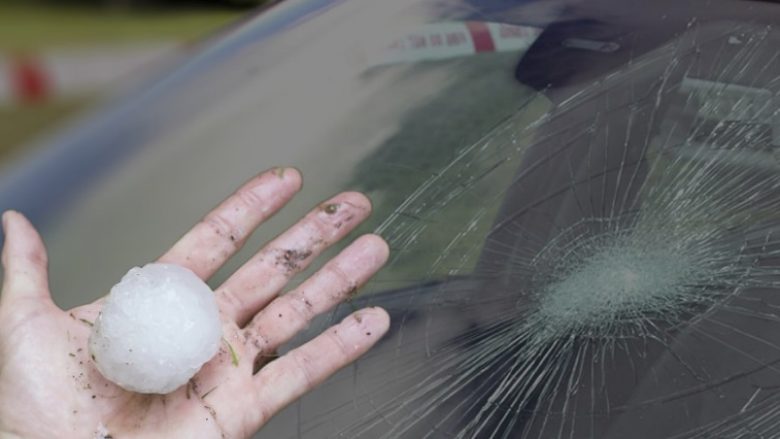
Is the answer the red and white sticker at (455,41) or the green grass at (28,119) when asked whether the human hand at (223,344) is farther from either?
the green grass at (28,119)

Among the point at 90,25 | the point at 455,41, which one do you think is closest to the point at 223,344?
the point at 455,41

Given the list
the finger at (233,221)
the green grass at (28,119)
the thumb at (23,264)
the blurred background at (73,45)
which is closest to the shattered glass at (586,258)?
the finger at (233,221)

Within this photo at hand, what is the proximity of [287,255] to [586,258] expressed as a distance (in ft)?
1.63

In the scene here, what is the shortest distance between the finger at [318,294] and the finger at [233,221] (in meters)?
0.14

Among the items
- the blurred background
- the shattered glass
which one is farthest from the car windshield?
the blurred background

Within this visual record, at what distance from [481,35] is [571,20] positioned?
16 cm

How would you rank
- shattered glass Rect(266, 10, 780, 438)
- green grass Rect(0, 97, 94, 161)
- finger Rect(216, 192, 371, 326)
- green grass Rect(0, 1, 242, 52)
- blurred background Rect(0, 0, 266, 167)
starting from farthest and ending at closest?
green grass Rect(0, 1, 242, 52) → blurred background Rect(0, 0, 266, 167) → green grass Rect(0, 97, 94, 161) → finger Rect(216, 192, 371, 326) → shattered glass Rect(266, 10, 780, 438)

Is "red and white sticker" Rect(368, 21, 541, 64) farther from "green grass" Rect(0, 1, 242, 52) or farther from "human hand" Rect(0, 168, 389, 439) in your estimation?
"green grass" Rect(0, 1, 242, 52)

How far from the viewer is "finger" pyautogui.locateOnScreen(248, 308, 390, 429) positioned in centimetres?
141

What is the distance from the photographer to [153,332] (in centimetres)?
150

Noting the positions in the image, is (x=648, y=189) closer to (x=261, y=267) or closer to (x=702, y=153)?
(x=702, y=153)

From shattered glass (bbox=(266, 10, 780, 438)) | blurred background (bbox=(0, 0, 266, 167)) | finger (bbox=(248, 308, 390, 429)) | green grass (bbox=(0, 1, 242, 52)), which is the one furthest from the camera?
green grass (bbox=(0, 1, 242, 52))

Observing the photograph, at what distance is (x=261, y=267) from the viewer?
1.60m

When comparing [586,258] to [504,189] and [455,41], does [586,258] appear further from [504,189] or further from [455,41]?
[455,41]
